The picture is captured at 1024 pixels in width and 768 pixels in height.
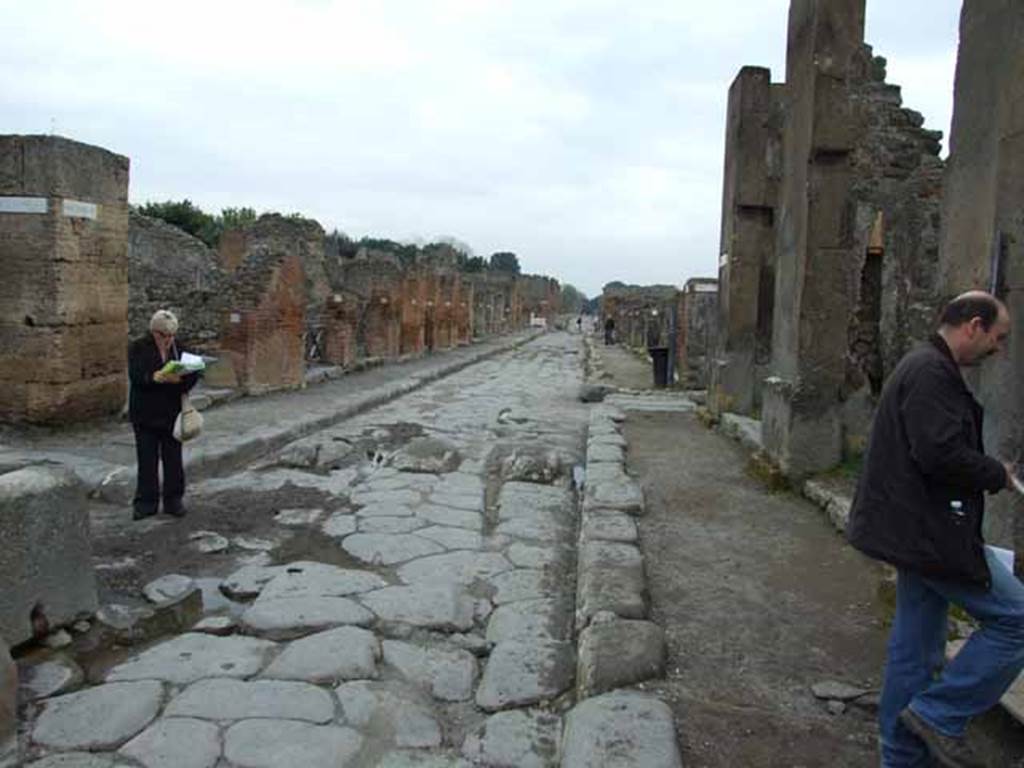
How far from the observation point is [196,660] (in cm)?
372

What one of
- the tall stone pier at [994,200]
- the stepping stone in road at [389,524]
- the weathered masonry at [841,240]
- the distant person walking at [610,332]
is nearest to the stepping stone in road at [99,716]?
the stepping stone in road at [389,524]

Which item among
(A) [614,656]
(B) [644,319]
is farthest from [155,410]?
(B) [644,319]

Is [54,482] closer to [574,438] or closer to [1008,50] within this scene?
[1008,50]

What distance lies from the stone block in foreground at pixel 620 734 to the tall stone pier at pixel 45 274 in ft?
23.8

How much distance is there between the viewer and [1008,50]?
3.98 meters

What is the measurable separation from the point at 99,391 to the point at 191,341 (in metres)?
3.96

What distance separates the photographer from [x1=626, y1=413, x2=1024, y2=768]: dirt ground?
2.98 m

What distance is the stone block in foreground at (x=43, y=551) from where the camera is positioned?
3.57m

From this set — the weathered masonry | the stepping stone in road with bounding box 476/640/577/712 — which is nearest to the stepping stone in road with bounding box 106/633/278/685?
the stepping stone in road with bounding box 476/640/577/712

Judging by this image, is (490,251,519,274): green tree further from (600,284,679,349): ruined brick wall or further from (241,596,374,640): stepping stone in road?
(241,596,374,640): stepping stone in road

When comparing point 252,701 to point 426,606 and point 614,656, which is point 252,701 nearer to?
point 426,606

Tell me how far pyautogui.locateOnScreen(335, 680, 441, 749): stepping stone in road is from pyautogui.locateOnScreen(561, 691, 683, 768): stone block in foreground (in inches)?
21.2

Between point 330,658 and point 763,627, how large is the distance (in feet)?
6.45

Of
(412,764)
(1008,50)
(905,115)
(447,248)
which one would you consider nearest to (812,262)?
(1008,50)
